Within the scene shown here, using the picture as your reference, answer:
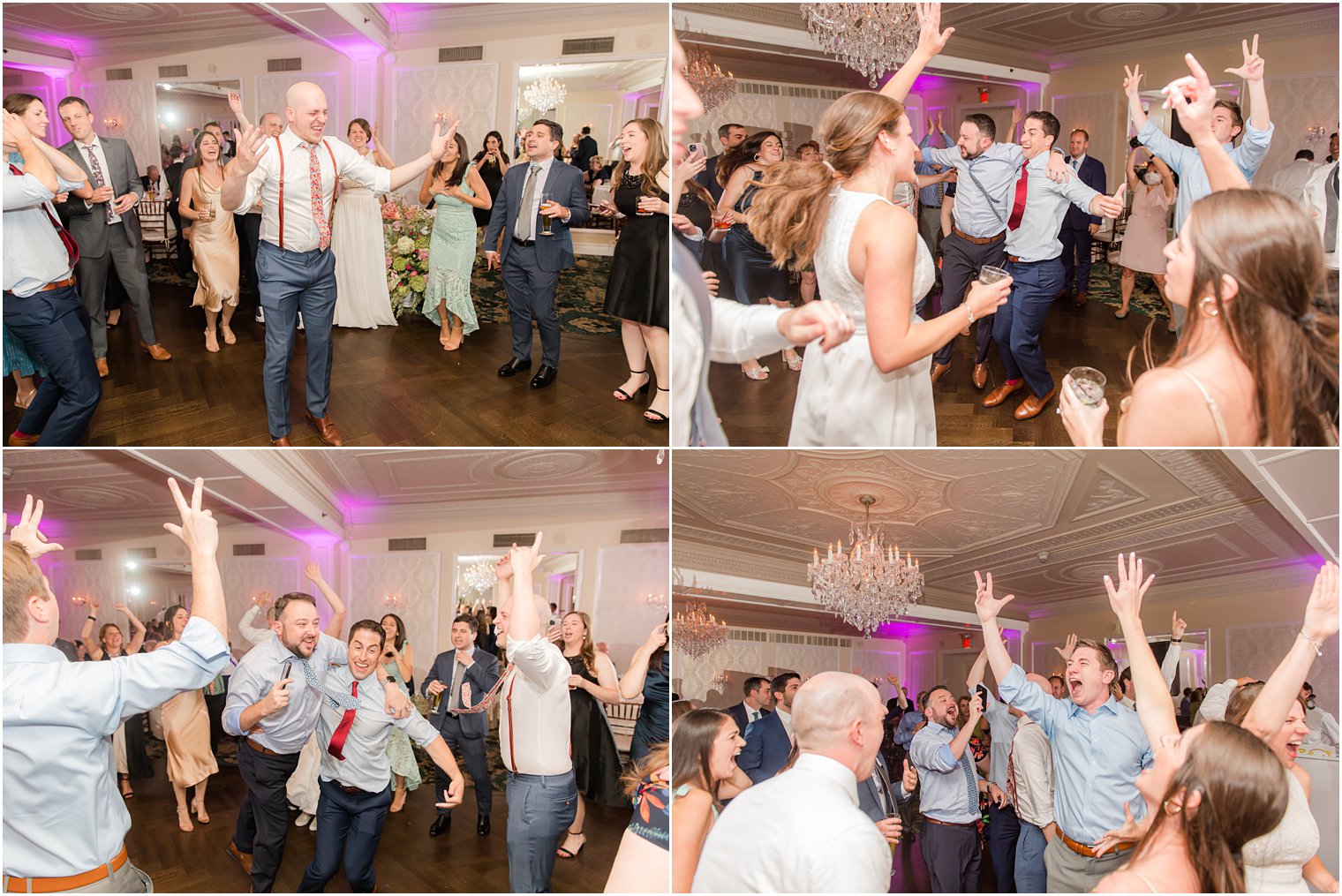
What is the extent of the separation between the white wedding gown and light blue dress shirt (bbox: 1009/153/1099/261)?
46cm

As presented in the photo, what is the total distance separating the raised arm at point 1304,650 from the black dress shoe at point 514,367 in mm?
3169

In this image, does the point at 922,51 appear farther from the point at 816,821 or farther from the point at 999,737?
the point at 999,737

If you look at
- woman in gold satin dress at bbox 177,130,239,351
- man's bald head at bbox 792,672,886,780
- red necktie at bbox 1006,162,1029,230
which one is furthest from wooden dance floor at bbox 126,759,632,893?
red necktie at bbox 1006,162,1029,230

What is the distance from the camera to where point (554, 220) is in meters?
4.07

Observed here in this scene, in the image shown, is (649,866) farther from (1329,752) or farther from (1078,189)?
(1329,752)

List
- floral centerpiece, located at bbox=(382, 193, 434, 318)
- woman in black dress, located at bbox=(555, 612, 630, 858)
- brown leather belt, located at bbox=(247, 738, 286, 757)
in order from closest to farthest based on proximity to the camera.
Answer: brown leather belt, located at bbox=(247, 738, 286, 757) < woman in black dress, located at bbox=(555, 612, 630, 858) < floral centerpiece, located at bbox=(382, 193, 434, 318)

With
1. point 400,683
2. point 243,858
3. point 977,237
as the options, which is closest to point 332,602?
point 400,683

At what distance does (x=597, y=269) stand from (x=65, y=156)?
2.15m

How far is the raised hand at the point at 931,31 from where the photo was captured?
2.61 m

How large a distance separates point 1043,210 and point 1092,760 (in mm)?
1964

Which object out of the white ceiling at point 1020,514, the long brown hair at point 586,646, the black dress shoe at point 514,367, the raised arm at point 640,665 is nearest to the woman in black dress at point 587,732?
the long brown hair at point 586,646

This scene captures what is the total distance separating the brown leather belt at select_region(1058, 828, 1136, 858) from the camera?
3.12 meters

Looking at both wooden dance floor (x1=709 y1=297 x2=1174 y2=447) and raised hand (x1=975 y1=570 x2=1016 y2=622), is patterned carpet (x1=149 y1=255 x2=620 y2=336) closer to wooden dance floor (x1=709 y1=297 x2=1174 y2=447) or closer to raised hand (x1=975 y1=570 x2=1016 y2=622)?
wooden dance floor (x1=709 y1=297 x2=1174 y2=447)

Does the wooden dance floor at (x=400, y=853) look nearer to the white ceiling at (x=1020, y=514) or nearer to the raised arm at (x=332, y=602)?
the raised arm at (x=332, y=602)
